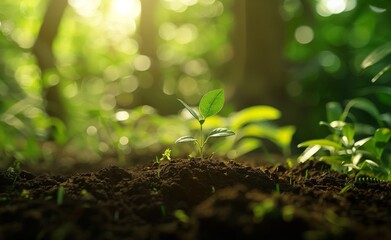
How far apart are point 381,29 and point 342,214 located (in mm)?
4493

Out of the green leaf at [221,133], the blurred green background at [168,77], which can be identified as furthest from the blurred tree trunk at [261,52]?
the green leaf at [221,133]

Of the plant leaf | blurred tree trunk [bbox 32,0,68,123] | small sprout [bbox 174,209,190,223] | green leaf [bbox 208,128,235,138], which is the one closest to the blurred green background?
blurred tree trunk [bbox 32,0,68,123]

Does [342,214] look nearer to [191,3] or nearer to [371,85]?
[371,85]

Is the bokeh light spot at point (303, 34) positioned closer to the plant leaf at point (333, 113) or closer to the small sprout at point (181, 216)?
the plant leaf at point (333, 113)

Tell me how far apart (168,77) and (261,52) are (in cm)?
306

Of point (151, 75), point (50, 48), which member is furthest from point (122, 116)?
point (151, 75)

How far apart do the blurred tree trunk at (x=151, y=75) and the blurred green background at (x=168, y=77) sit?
0.05ft

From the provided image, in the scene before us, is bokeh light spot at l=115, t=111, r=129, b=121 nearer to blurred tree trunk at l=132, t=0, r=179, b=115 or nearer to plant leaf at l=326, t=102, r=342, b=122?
plant leaf at l=326, t=102, r=342, b=122

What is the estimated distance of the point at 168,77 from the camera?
24.9 feet

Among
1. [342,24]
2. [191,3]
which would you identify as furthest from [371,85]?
[191,3]

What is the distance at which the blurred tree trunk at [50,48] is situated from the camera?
450cm

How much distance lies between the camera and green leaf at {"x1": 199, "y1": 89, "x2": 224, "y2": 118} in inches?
64.1

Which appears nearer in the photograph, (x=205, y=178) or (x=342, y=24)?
(x=205, y=178)

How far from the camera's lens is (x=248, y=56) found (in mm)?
4770
